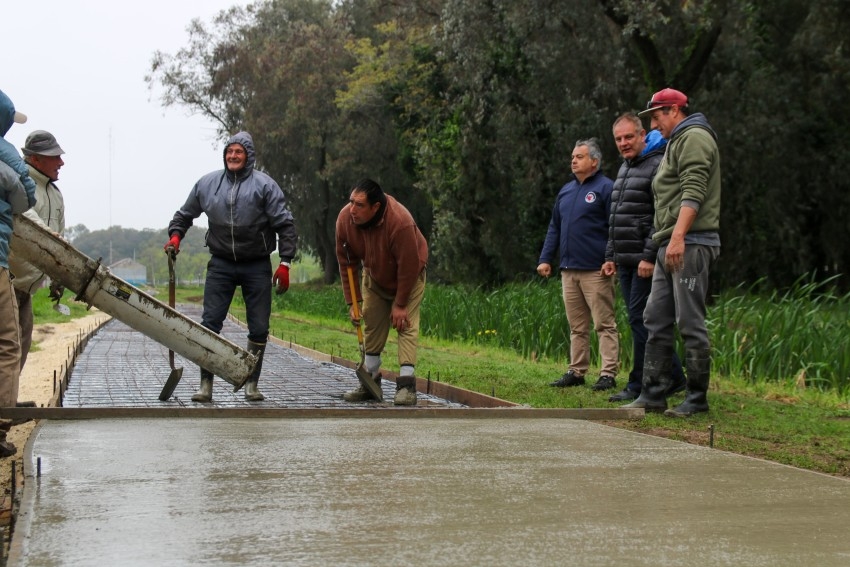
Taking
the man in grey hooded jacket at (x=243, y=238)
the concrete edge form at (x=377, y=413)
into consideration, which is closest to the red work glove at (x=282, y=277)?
the man in grey hooded jacket at (x=243, y=238)

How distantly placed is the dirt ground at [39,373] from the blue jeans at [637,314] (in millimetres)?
4255

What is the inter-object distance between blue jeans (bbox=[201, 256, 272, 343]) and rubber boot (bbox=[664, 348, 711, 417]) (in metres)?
3.07

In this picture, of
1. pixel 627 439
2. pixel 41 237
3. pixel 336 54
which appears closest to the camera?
pixel 627 439

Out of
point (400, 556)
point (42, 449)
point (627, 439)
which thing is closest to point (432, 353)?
point (627, 439)

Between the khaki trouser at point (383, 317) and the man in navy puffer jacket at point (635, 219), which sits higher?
the man in navy puffer jacket at point (635, 219)

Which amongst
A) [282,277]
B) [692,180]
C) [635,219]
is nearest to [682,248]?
[692,180]

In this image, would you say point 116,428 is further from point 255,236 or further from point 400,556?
point 400,556

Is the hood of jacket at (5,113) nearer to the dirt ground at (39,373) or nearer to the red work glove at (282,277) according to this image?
the dirt ground at (39,373)

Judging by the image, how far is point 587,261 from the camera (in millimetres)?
8875

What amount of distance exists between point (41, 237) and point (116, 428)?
55.2 inches

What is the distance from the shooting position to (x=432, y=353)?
13398mm

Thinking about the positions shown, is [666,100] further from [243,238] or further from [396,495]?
[396,495]

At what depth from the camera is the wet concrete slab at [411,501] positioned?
11.0 ft

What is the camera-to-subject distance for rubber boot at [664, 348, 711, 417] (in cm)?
696
